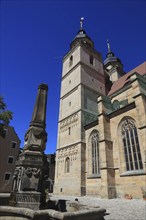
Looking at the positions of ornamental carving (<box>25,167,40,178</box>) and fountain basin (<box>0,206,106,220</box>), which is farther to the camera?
ornamental carving (<box>25,167,40,178</box>)

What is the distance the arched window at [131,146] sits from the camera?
11125 mm

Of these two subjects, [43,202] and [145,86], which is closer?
[43,202]

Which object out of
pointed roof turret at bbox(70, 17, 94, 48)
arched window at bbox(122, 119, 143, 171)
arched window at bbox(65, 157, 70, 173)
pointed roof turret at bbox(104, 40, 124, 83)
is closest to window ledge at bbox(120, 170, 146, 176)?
arched window at bbox(122, 119, 143, 171)

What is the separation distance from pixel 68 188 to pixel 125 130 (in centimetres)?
857

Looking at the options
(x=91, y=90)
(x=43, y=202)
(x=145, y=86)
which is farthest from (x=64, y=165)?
(x=43, y=202)

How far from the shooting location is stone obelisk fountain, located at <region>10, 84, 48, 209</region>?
4.39 metres

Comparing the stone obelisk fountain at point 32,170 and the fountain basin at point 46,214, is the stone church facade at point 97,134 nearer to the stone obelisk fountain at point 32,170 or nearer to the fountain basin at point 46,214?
the stone obelisk fountain at point 32,170

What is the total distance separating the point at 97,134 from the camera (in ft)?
50.5

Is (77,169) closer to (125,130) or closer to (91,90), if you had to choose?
(125,130)

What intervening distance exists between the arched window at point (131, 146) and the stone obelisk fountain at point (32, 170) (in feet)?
27.7

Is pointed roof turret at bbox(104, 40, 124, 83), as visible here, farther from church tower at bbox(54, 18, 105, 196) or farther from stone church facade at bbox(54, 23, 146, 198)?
stone church facade at bbox(54, 23, 146, 198)

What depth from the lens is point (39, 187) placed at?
15.4 feet

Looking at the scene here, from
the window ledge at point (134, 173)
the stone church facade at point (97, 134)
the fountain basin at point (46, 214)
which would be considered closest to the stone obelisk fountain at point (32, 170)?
the fountain basin at point (46, 214)

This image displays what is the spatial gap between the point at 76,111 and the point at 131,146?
8.29m
